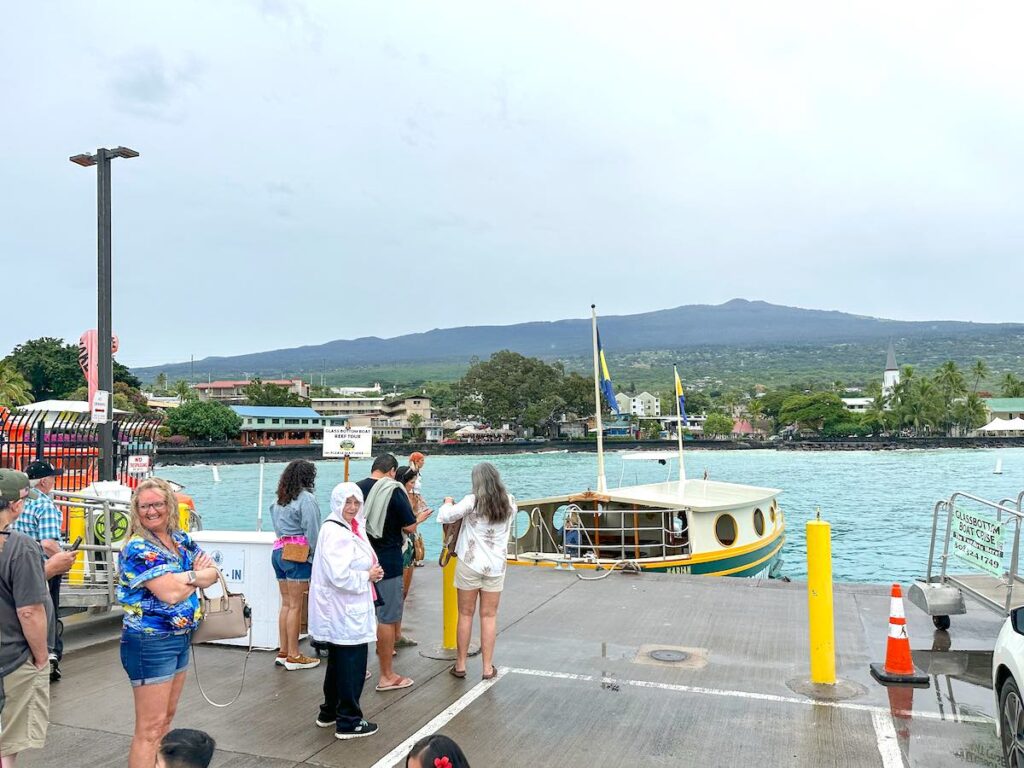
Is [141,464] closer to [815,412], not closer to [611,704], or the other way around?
[611,704]

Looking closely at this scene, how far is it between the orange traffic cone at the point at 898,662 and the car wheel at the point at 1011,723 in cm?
162

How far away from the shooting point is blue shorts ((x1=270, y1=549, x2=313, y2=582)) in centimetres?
673

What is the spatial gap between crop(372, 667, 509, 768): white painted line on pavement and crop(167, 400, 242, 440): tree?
119 meters

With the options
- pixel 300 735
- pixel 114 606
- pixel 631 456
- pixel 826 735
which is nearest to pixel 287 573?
pixel 300 735

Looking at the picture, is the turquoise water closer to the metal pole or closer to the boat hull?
the boat hull

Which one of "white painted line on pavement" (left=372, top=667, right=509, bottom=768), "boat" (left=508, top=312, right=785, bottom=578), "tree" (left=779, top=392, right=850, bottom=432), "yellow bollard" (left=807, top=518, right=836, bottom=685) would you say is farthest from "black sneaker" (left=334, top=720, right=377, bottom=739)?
"tree" (left=779, top=392, right=850, bottom=432)

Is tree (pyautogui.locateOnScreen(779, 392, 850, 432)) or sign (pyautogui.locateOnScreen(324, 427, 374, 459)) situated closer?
sign (pyautogui.locateOnScreen(324, 427, 374, 459))

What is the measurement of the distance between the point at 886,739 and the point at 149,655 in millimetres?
4621

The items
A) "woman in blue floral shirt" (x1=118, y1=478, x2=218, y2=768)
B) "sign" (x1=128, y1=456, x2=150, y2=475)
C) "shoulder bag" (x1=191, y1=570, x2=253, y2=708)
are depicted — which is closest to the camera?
"woman in blue floral shirt" (x1=118, y1=478, x2=218, y2=768)

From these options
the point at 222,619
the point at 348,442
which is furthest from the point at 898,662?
the point at 348,442

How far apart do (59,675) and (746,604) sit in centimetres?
692

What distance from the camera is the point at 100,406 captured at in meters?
11.4

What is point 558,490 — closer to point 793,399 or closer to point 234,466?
point 234,466

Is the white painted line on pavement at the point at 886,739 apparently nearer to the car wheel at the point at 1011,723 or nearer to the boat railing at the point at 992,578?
the car wheel at the point at 1011,723
